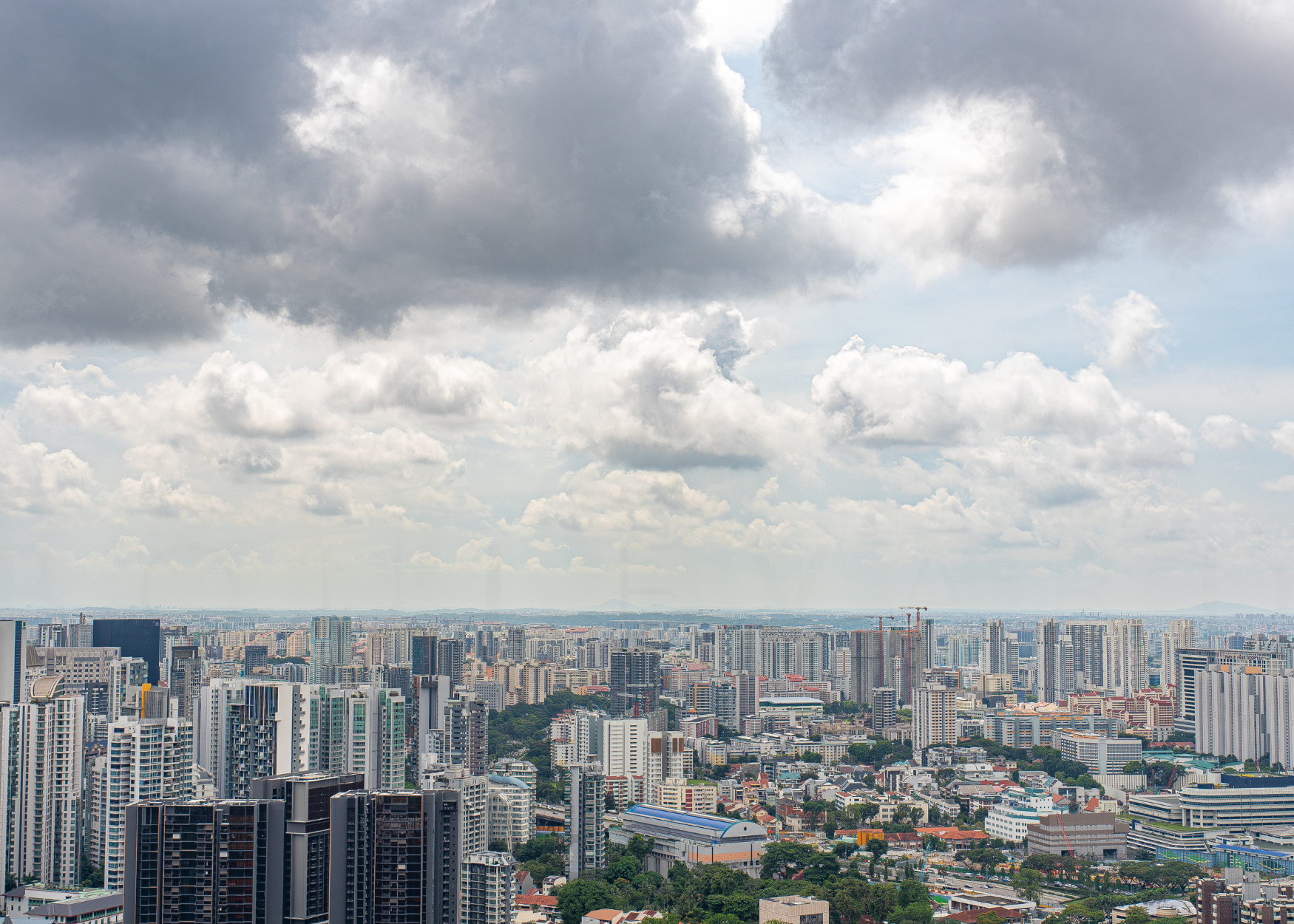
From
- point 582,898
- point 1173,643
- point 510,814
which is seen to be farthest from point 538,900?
point 1173,643

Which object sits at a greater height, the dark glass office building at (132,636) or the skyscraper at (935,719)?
the dark glass office building at (132,636)

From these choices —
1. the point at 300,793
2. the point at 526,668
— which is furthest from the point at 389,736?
the point at 526,668

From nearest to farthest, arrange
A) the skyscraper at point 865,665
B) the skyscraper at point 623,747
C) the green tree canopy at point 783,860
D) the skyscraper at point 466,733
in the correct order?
the green tree canopy at point 783,860
the skyscraper at point 466,733
the skyscraper at point 623,747
the skyscraper at point 865,665

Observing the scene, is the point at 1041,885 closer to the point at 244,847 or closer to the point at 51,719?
the point at 244,847

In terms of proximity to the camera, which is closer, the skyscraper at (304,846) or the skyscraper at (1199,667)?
the skyscraper at (304,846)

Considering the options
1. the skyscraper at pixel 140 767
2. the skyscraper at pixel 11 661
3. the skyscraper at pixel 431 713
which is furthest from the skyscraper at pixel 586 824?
the skyscraper at pixel 11 661

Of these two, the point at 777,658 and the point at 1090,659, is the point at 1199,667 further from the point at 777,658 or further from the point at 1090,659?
the point at 777,658

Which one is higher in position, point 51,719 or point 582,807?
point 51,719

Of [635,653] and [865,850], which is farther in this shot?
[635,653]

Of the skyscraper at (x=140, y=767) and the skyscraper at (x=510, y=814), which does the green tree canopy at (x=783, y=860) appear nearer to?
the skyscraper at (x=510, y=814)
